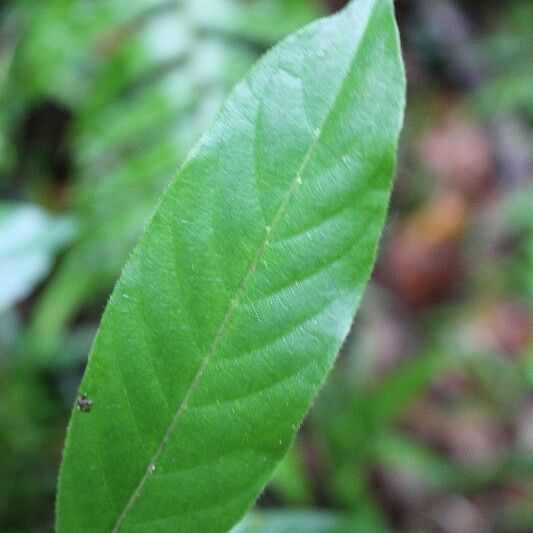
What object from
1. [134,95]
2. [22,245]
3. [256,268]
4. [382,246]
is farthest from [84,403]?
[382,246]

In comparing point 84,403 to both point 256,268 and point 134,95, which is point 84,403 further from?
point 134,95

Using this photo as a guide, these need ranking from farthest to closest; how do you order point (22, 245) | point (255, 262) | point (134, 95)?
point (134, 95) < point (22, 245) < point (255, 262)

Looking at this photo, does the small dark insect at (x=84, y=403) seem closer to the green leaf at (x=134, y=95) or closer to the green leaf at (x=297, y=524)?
the green leaf at (x=297, y=524)

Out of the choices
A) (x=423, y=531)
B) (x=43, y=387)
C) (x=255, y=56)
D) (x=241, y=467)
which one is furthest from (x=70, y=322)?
(x=241, y=467)

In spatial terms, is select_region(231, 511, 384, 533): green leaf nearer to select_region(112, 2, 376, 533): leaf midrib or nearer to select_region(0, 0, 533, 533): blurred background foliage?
select_region(0, 0, 533, 533): blurred background foliage

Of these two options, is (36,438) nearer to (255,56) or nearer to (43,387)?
(43,387)

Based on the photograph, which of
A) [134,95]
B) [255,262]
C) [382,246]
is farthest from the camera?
[382,246]
